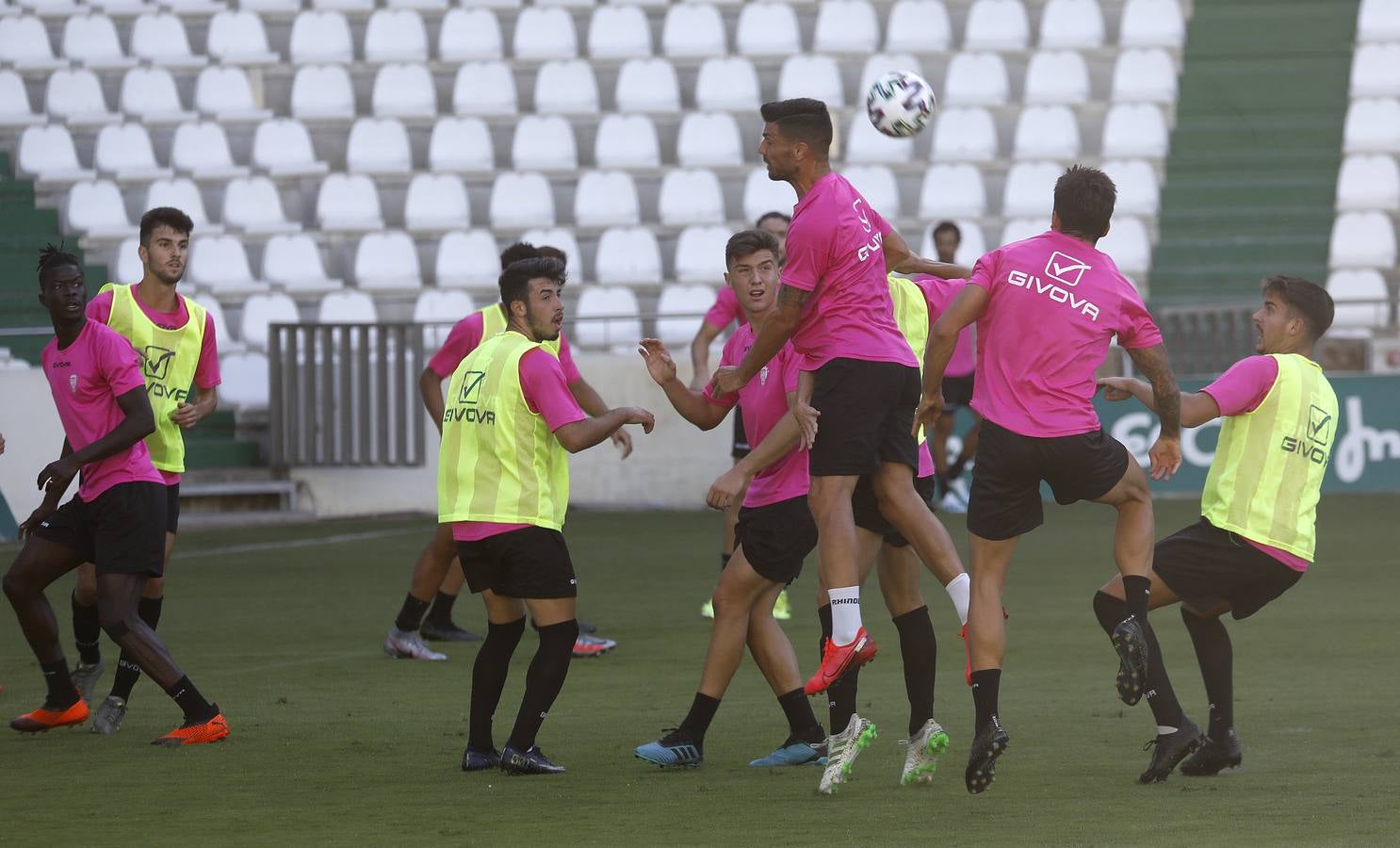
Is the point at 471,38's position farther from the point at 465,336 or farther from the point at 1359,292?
the point at 465,336

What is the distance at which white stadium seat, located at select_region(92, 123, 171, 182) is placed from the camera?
20.3 m

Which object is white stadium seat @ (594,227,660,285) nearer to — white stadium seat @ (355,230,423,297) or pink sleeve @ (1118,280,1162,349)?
white stadium seat @ (355,230,423,297)

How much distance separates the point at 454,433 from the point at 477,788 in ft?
3.77

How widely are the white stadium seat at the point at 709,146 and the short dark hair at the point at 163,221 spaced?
499 inches

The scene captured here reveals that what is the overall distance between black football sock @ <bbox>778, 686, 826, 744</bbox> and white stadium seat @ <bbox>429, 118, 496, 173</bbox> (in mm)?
14605

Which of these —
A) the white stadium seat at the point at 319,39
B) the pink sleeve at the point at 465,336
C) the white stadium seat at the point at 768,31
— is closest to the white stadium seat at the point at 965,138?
the white stadium seat at the point at 768,31

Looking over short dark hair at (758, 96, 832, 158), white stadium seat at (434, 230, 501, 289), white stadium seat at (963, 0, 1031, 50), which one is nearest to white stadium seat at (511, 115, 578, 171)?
white stadium seat at (434, 230, 501, 289)

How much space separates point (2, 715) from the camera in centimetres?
726

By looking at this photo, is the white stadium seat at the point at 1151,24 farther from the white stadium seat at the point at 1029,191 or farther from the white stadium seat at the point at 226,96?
the white stadium seat at the point at 226,96

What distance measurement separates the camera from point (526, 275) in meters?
6.11

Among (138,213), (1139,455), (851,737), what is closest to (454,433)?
(851,737)

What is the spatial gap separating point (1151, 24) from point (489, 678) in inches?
649

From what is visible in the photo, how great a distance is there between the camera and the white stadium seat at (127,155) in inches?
800

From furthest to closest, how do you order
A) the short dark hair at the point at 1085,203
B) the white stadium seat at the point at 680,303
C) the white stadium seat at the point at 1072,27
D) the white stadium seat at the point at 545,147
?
the white stadium seat at the point at 1072,27 < the white stadium seat at the point at 545,147 < the white stadium seat at the point at 680,303 < the short dark hair at the point at 1085,203
